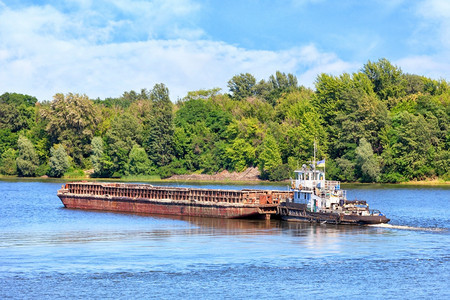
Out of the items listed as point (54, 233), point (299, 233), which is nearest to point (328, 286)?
point (299, 233)

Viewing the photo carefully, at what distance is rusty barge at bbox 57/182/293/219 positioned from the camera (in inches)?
2763

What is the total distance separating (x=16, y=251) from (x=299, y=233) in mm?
23361

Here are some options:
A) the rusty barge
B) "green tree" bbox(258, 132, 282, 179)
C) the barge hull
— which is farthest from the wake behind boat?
"green tree" bbox(258, 132, 282, 179)

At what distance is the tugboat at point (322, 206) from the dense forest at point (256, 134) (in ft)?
220

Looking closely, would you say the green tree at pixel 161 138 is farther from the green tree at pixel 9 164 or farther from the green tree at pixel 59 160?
the green tree at pixel 9 164

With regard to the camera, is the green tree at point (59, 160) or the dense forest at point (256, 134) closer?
the dense forest at point (256, 134)

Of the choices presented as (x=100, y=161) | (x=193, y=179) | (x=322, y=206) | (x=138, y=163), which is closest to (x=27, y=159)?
(x=100, y=161)

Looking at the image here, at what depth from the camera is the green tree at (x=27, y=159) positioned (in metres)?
168

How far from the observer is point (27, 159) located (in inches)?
6649

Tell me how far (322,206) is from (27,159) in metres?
118

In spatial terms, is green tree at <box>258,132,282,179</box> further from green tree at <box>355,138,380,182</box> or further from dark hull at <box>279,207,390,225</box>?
dark hull at <box>279,207,390,225</box>

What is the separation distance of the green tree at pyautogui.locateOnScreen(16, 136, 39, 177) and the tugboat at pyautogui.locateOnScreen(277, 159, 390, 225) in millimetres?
111996

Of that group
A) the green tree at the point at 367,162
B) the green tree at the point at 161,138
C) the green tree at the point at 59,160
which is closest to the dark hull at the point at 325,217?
the green tree at the point at 367,162

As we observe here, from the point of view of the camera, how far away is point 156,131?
166500mm
